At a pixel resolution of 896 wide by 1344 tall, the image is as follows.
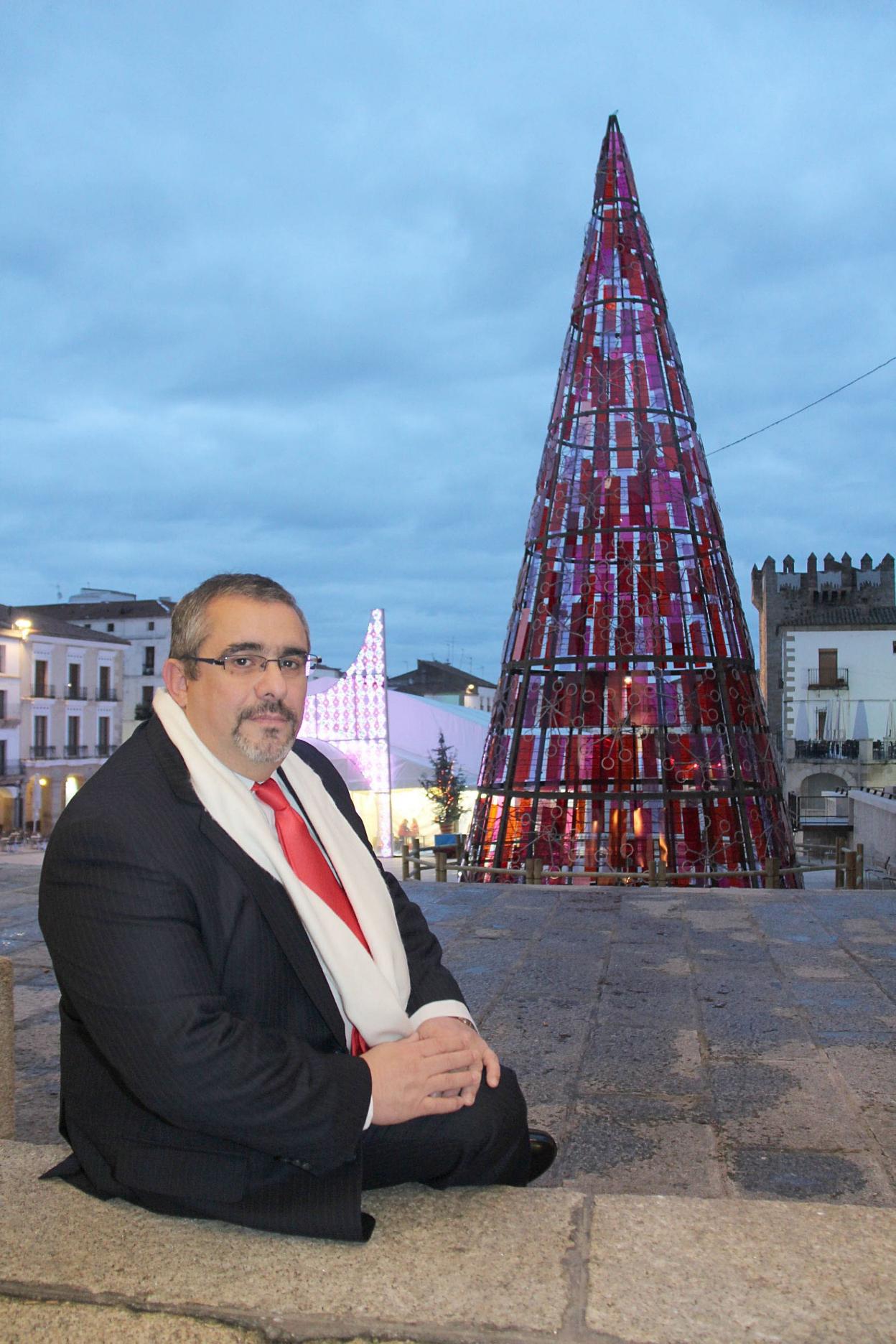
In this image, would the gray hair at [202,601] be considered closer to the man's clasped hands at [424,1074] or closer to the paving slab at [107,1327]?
the man's clasped hands at [424,1074]

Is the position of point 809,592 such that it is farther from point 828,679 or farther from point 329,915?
point 329,915

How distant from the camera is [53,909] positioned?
6.82 feet

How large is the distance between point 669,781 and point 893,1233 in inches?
284

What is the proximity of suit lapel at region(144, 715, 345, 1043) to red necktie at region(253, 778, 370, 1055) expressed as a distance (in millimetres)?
77

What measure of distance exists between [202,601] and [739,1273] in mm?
1616

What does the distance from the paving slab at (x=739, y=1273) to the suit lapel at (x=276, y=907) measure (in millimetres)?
648

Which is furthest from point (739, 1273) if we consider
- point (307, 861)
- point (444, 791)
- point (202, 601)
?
point (444, 791)

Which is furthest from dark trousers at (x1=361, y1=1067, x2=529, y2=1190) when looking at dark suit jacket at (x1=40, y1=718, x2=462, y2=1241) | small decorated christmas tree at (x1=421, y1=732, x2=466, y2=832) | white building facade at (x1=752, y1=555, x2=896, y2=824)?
white building facade at (x1=752, y1=555, x2=896, y2=824)

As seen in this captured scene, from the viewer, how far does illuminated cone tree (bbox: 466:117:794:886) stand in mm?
9086

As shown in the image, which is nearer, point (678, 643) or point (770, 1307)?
point (770, 1307)

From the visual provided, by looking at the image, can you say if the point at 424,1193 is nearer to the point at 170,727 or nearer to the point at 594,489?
the point at 170,727

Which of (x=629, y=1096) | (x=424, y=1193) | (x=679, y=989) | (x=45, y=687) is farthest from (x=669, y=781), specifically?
(x=45, y=687)

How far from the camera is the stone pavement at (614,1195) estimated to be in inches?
67.4

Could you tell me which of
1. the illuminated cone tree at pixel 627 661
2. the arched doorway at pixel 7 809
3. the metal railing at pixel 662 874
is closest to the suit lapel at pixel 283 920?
the metal railing at pixel 662 874
